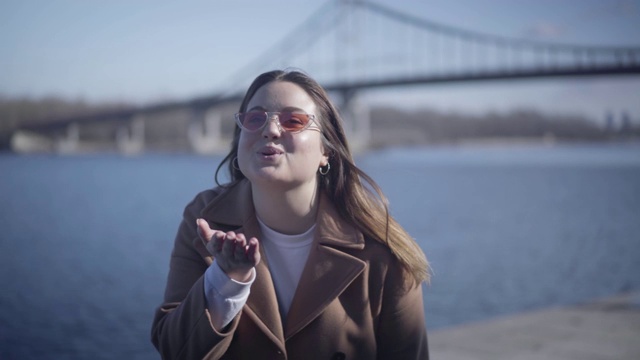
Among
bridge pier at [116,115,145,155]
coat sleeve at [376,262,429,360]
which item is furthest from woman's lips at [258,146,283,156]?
bridge pier at [116,115,145,155]

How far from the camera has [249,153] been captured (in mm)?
1723

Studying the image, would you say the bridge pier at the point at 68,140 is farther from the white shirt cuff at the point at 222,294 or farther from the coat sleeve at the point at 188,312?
the white shirt cuff at the point at 222,294

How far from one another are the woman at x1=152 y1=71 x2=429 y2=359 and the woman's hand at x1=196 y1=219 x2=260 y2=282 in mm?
154

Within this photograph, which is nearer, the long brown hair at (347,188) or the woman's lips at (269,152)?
the woman's lips at (269,152)

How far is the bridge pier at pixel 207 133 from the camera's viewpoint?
33531 millimetres

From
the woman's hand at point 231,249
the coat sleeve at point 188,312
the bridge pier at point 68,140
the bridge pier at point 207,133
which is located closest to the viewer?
the woman's hand at point 231,249

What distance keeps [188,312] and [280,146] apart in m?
0.44

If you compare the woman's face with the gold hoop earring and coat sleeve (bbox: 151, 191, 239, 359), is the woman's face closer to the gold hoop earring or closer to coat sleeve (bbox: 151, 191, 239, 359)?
the gold hoop earring

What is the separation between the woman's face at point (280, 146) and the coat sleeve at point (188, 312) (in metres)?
0.23

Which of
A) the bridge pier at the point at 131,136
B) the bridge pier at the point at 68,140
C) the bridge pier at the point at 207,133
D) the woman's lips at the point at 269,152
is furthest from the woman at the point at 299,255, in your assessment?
the bridge pier at the point at 207,133

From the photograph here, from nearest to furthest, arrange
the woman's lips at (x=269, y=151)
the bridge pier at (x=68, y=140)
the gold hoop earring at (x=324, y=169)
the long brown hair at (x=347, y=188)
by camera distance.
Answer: the woman's lips at (x=269, y=151) < the long brown hair at (x=347, y=188) < the gold hoop earring at (x=324, y=169) < the bridge pier at (x=68, y=140)

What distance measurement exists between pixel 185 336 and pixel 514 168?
49.5 meters

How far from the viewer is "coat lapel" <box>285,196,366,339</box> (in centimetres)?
173

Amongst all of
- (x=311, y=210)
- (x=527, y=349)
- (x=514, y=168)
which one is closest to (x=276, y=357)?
(x=311, y=210)
